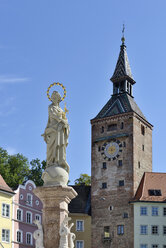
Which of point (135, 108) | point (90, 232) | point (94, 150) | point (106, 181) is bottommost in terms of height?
point (90, 232)

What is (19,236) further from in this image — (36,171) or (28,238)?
(36,171)

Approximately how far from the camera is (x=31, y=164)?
7169cm

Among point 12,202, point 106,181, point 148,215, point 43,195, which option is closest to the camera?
point 43,195

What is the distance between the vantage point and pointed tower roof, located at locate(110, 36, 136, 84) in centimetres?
7575

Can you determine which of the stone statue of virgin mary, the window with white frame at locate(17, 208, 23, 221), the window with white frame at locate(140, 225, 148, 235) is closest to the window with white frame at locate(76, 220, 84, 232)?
the window with white frame at locate(140, 225, 148, 235)

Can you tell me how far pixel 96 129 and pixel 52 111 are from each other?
53.8 m

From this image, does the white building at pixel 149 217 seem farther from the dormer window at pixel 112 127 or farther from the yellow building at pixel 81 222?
the dormer window at pixel 112 127

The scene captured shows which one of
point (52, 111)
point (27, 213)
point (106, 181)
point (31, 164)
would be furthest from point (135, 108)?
point (52, 111)

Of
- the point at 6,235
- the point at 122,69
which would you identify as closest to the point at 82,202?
the point at 6,235

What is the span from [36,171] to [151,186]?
607 inches

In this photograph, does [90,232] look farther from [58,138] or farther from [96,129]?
[58,138]

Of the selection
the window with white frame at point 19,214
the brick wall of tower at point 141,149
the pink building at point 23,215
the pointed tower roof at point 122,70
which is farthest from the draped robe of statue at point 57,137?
the pointed tower roof at point 122,70

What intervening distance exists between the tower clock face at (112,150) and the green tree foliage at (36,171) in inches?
328

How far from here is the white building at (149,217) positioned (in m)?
61.8
